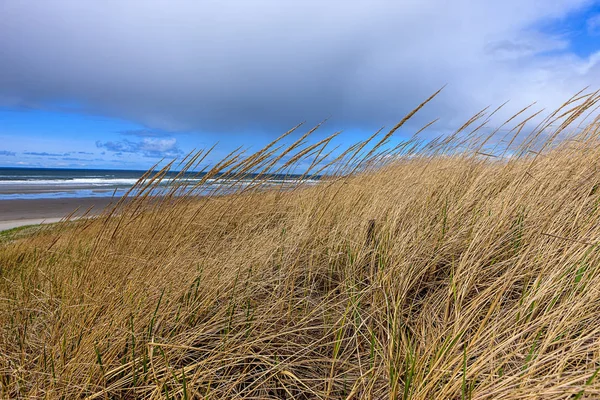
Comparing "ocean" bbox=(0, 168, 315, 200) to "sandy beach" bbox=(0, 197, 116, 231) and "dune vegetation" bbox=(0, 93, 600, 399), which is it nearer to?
"dune vegetation" bbox=(0, 93, 600, 399)

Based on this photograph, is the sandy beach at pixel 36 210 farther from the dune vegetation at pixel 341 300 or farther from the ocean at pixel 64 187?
the dune vegetation at pixel 341 300

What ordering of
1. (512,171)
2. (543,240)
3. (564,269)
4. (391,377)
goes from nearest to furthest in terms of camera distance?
(391,377) → (564,269) → (543,240) → (512,171)

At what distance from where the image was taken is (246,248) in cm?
203

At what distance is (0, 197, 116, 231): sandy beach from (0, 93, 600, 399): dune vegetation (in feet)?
35.0

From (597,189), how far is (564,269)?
3.75ft

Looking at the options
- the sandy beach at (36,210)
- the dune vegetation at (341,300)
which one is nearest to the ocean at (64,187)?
the dune vegetation at (341,300)

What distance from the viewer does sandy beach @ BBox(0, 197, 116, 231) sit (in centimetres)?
1216

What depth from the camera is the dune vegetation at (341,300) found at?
118cm

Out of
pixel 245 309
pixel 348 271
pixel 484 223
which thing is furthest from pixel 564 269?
pixel 245 309

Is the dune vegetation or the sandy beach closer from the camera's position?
the dune vegetation

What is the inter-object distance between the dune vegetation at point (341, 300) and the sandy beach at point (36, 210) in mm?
10678

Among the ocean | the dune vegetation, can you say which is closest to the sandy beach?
the ocean

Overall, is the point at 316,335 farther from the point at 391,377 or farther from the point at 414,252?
the point at 414,252

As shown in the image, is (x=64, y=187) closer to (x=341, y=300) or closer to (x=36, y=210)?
(x=36, y=210)
